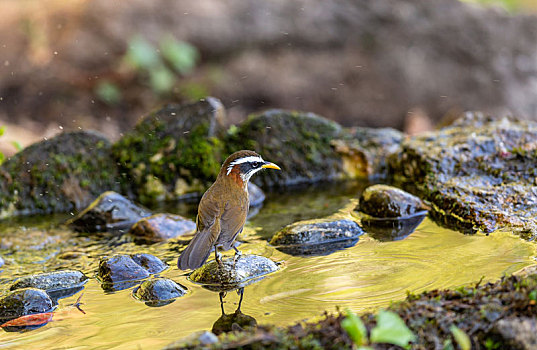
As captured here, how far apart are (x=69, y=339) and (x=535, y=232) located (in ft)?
13.1

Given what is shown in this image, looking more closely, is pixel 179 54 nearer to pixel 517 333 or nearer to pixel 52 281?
pixel 52 281

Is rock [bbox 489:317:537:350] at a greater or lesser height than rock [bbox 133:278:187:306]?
lesser

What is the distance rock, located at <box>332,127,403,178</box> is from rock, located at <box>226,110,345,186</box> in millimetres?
137

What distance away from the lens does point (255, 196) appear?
778 centimetres

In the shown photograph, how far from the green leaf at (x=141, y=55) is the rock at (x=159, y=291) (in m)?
9.94

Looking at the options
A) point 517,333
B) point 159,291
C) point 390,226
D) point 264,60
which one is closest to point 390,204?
point 390,226

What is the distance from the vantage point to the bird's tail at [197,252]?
439 centimetres

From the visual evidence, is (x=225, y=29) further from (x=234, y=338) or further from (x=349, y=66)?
(x=234, y=338)

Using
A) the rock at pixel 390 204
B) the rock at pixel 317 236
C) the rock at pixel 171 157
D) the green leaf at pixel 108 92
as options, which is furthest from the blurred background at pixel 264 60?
the rock at pixel 317 236

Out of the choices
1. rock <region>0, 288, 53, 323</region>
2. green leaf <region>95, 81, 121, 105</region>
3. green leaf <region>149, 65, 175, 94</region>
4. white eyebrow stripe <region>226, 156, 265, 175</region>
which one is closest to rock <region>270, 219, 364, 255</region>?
white eyebrow stripe <region>226, 156, 265, 175</region>

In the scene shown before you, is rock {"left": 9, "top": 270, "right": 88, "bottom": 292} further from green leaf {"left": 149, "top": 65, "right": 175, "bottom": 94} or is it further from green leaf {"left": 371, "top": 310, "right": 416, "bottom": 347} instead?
green leaf {"left": 149, "top": 65, "right": 175, "bottom": 94}

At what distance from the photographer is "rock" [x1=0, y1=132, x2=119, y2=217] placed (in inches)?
312

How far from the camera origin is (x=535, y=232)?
5.12m

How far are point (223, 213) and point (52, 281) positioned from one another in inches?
62.7
